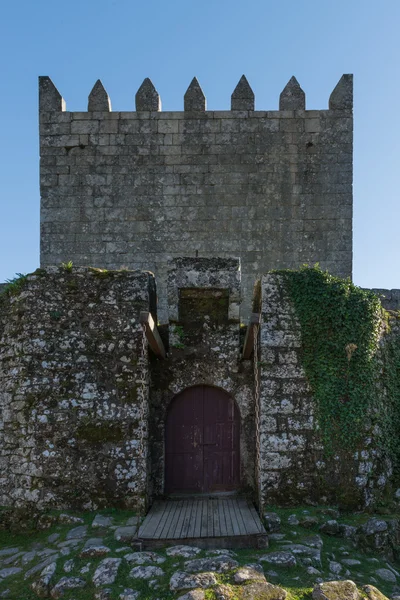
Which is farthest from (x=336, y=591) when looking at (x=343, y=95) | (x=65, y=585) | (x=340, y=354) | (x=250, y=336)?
(x=343, y=95)

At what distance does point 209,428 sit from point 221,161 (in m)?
5.32

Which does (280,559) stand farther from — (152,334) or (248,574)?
(152,334)

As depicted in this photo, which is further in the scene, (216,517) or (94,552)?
(216,517)

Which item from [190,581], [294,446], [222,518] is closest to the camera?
[190,581]

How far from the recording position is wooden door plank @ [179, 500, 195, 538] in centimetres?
602

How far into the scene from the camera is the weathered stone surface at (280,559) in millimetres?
5512

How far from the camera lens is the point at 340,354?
7031 millimetres

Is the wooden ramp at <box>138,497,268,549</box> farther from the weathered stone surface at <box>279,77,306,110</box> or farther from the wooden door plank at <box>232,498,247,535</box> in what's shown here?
the weathered stone surface at <box>279,77,306,110</box>

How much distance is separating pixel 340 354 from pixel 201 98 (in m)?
6.01

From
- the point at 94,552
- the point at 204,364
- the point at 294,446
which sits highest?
the point at 204,364

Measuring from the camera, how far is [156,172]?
10836mm

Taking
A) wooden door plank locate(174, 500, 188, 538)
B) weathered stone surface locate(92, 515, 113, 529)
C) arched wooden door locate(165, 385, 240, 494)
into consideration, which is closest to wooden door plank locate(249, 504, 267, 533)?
arched wooden door locate(165, 385, 240, 494)

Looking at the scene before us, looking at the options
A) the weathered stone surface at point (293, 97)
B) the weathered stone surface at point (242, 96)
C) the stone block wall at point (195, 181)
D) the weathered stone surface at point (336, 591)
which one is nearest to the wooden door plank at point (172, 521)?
the weathered stone surface at point (336, 591)

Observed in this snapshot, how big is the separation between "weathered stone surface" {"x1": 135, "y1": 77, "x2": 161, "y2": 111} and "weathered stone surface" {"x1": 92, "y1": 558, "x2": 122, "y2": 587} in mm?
7954
